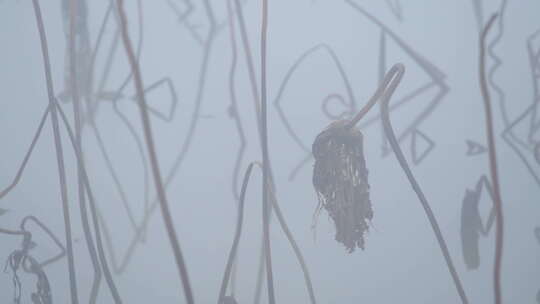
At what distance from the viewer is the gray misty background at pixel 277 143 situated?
734 millimetres

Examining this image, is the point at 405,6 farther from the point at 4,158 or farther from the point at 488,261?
the point at 4,158

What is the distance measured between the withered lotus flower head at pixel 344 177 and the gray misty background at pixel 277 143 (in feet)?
0.27

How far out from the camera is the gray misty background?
73 centimetres

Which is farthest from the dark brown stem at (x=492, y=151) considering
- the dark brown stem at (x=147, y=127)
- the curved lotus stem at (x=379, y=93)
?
the dark brown stem at (x=147, y=127)

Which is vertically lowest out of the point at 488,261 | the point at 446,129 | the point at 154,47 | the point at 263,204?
the point at 488,261

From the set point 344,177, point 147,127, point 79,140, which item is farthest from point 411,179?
point 79,140

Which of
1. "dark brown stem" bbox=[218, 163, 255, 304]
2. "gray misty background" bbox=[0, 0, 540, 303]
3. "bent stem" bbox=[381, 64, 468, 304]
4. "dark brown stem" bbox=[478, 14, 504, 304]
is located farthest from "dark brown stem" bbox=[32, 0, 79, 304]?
"dark brown stem" bbox=[478, 14, 504, 304]

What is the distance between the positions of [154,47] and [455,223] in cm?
61

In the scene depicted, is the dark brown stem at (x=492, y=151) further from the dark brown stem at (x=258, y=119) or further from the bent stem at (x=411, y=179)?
the dark brown stem at (x=258, y=119)

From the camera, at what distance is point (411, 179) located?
2.32 ft

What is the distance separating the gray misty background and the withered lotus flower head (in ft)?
0.27

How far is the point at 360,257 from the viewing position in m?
0.76

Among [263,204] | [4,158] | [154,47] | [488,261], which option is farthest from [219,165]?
[488,261]

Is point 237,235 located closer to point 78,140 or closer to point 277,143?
point 277,143
